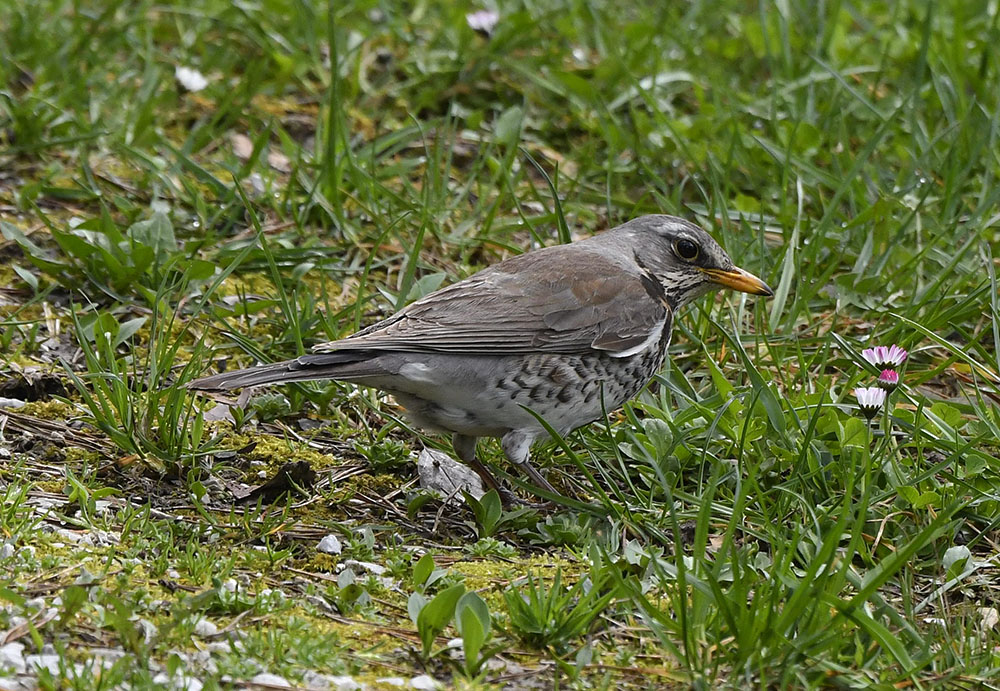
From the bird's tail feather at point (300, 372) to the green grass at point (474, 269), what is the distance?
0.28 meters

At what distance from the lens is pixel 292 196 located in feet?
21.4

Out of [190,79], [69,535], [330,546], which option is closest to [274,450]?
[330,546]

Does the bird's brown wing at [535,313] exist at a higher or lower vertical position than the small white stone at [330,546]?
higher

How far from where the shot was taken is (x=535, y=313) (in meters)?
4.94

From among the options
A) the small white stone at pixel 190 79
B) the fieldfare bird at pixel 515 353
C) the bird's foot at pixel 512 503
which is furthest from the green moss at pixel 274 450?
the small white stone at pixel 190 79

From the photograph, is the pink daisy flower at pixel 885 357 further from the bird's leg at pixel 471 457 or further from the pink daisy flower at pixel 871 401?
the bird's leg at pixel 471 457

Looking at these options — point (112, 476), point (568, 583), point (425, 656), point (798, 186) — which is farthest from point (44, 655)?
point (798, 186)

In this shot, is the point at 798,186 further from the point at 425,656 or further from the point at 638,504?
the point at 425,656

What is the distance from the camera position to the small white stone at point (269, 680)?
3.31 meters

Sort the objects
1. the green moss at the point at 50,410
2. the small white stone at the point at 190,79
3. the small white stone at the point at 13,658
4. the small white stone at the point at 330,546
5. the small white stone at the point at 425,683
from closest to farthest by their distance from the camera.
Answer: the small white stone at the point at 13,658
the small white stone at the point at 425,683
the small white stone at the point at 330,546
the green moss at the point at 50,410
the small white stone at the point at 190,79

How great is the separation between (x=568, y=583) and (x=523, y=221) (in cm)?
252

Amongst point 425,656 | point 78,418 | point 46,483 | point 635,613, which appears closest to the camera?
point 425,656

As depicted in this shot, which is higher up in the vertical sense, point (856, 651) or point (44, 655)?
point (44, 655)

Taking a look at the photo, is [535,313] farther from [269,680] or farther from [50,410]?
[269,680]
